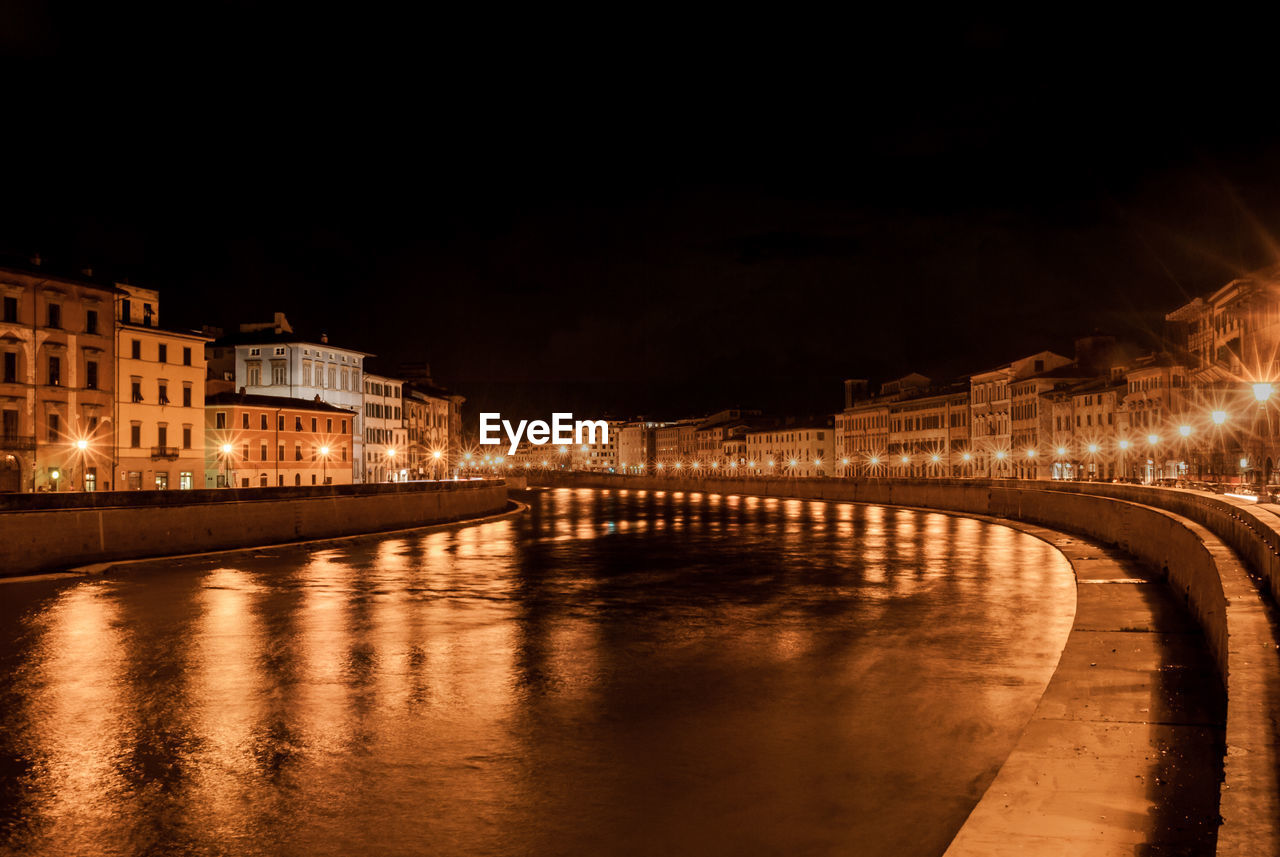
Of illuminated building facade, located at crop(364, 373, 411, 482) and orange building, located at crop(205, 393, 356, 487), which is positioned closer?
orange building, located at crop(205, 393, 356, 487)

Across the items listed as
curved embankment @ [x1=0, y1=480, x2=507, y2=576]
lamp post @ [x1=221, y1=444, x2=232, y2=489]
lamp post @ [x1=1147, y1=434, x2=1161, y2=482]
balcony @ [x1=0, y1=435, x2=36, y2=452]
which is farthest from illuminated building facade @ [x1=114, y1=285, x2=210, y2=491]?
lamp post @ [x1=1147, y1=434, x2=1161, y2=482]

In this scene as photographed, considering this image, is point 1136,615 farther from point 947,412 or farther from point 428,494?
point 947,412

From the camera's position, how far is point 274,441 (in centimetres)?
7700

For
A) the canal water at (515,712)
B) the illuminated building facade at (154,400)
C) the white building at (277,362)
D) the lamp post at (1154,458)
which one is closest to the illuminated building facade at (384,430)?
the white building at (277,362)

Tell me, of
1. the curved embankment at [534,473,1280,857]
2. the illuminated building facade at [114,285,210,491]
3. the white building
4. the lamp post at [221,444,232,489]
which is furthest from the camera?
the white building

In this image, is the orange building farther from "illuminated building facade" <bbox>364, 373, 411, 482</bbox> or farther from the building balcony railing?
the building balcony railing

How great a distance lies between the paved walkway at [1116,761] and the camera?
835 cm

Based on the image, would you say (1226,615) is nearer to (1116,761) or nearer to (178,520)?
(1116,761)

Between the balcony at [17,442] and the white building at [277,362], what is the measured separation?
106ft

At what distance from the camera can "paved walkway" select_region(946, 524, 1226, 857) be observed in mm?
8352

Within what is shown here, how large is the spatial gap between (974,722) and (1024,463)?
317 feet

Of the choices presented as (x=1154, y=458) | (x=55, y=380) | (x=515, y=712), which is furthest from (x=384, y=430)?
(x=515, y=712)

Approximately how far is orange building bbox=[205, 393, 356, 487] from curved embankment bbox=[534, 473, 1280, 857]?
5110 cm

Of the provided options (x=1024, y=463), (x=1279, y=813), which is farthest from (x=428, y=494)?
(x=1024, y=463)
